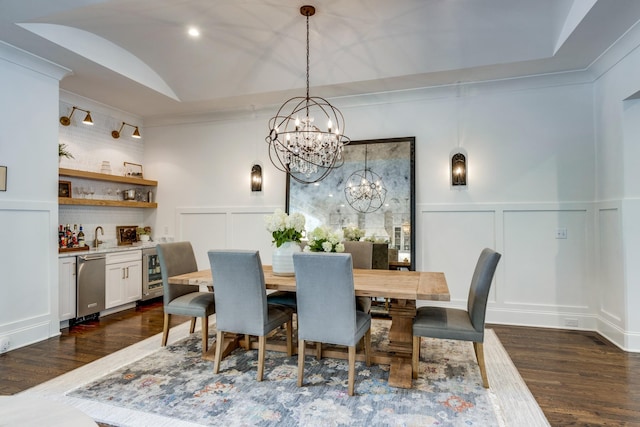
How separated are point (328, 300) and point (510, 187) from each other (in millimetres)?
2992

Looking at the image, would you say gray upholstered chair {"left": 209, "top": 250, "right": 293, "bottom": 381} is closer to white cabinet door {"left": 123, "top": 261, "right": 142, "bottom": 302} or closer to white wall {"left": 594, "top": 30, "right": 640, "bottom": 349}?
white cabinet door {"left": 123, "top": 261, "right": 142, "bottom": 302}

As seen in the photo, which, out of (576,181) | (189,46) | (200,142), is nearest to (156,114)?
(200,142)

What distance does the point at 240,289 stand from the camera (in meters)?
2.78

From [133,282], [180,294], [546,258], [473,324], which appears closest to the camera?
[473,324]

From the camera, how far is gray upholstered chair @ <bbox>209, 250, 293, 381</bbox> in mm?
2740

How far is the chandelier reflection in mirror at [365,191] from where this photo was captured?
A: 15.4 feet

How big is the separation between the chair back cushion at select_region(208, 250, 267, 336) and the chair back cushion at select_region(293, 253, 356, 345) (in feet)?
1.12

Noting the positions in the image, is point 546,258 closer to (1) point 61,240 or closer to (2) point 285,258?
(2) point 285,258

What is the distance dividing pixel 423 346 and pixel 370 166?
232 cm

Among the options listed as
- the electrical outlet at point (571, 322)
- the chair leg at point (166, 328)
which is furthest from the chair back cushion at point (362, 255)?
the electrical outlet at point (571, 322)

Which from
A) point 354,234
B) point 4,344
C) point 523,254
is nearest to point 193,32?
point 354,234

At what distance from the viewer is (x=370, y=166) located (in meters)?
4.75

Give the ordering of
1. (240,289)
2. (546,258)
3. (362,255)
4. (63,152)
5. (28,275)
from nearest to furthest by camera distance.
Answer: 1. (240,289)
2. (28,275)
3. (362,255)
4. (546,258)
5. (63,152)

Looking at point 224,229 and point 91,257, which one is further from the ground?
point 224,229
